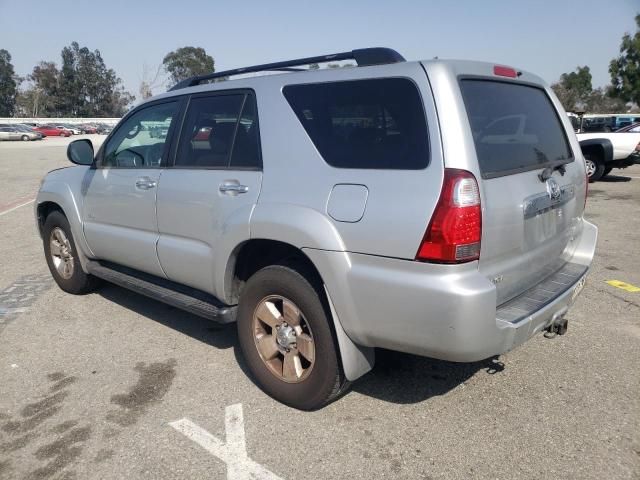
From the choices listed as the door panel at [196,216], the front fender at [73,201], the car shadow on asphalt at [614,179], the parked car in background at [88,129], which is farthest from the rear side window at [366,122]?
the parked car in background at [88,129]

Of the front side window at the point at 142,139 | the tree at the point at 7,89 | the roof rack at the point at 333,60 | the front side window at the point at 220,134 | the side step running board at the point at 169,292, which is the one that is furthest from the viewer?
the tree at the point at 7,89

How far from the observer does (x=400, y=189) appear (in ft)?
8.21

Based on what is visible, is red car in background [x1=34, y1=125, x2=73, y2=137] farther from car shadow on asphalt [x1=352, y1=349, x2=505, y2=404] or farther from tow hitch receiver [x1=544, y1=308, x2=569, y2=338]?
tow hitch receiver [x1=544, y1=308, x2=569, y2=338]

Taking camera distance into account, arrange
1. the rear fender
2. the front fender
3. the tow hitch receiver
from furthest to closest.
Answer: the rear fender → the front fender → the tow hitch receiver

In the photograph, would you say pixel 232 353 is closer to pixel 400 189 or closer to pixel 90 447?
pixel 90 447

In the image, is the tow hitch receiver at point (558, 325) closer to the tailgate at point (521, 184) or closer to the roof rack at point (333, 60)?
the tailgate at point (521, 184)

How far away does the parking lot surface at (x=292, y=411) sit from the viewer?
2635mm

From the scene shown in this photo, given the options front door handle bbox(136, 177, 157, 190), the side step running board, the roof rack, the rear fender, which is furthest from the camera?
the rear fender

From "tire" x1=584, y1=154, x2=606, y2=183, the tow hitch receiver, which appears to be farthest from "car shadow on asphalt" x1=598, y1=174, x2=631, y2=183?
the tow hitch receiver

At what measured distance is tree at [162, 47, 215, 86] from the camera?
71.9m

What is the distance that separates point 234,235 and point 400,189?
112cm

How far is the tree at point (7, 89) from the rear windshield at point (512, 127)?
113151mm

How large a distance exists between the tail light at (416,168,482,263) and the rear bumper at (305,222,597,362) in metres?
0.06

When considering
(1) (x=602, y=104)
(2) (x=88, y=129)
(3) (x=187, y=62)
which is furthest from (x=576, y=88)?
(2) (x=88, y=129)
